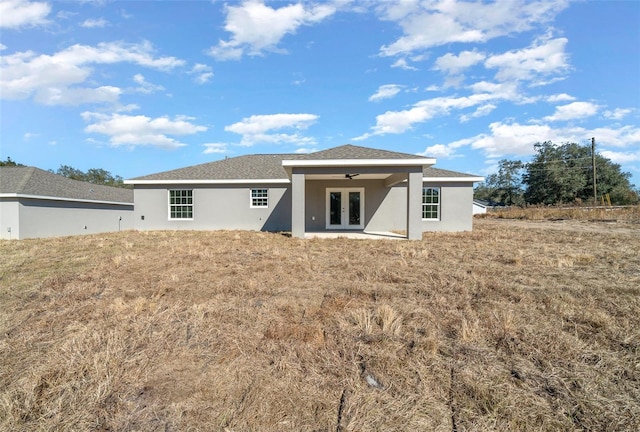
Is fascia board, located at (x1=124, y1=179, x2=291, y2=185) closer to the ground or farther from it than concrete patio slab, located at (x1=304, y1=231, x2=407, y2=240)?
farther from it

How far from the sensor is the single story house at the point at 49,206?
16.9m

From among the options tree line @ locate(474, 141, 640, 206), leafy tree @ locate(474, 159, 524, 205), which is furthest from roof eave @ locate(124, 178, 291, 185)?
leafy tree @ locate(474, 159, 524, 205)

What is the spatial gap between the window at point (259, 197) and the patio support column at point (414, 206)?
306 inches

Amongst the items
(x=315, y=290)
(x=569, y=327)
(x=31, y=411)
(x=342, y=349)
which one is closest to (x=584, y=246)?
(x=569, y=327)

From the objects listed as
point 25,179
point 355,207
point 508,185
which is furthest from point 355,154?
point 508,185

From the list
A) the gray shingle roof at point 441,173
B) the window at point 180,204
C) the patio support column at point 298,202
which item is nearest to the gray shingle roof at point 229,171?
the window at point 180,204

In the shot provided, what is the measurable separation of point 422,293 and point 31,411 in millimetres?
4908

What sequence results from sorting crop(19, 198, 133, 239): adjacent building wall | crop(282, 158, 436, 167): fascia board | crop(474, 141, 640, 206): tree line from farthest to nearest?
crop(474, 141, 640, 206): tree line
crop(19, 198, 133, 239): adjacent building wall
crop(282, 158, 436, 167): fascia board

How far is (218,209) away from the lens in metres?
16.9

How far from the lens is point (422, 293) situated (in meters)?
5.34

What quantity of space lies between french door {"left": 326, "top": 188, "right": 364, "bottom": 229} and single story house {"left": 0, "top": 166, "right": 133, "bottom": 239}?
16385 mm

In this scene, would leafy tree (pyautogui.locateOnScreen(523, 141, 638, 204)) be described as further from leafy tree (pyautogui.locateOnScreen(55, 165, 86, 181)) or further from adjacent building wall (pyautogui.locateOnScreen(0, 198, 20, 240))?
leafy tree (pyautogui.locateOnScreen(55, 165, 86, 181))

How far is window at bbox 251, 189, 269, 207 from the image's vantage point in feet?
55.5

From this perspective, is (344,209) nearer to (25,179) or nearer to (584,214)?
(25,179)
